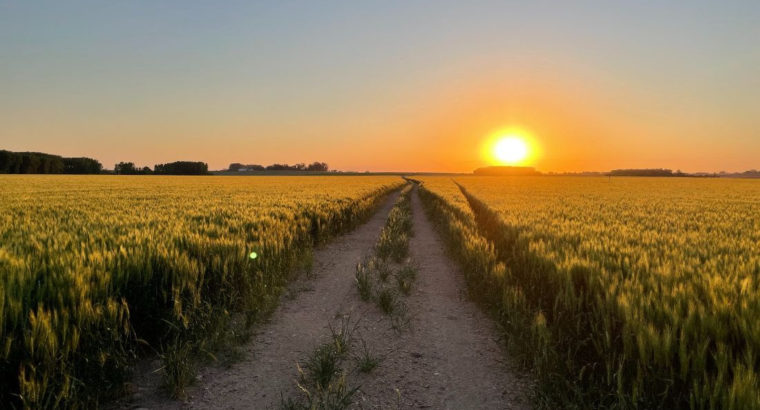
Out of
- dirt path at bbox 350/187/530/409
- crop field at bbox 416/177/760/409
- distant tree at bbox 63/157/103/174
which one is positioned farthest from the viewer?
distant tree at bbox 63/157/103/174

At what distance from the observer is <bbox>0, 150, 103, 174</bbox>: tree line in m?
93.9

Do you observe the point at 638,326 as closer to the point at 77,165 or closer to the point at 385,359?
the point at 385,359

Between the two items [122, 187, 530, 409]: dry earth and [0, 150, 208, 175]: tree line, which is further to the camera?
[0, 150, 208, 175]: tree line

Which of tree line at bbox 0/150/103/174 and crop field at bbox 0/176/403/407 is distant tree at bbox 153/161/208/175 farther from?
crop field at bbox 0/176/403/407

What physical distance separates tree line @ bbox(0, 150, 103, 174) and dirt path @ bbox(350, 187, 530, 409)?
126323 millimetres

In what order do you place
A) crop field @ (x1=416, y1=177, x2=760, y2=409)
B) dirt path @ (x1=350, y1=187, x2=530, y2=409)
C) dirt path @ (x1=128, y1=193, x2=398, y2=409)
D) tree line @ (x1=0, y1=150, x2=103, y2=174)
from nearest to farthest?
crop field @ (x1=416, y1=177, x2=760, y2=409)
dirt path @ (x1=128, y1=193, x2=398, y2=409)
dirt path @ (x1=350, y1=187, x2=530, y2=409)
tree line @ (x1=0, y1=150, x2=103, y2=174)

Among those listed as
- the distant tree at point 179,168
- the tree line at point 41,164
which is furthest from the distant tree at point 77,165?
the distant tree at point 179,168

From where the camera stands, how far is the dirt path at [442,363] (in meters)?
3.96

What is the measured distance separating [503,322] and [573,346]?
1.54 m

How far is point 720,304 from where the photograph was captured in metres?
3.01

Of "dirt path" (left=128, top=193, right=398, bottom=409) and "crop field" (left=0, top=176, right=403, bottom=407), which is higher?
"crop field" (left=0, top=176, right=403, bottom=407)

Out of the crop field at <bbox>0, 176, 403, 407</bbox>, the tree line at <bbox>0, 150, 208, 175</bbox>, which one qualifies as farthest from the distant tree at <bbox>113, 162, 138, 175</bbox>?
the crop field at <bbox>0, 176, 403, 407</bbox>

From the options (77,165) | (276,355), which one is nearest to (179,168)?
(77,165)

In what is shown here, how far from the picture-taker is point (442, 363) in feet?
15.8
